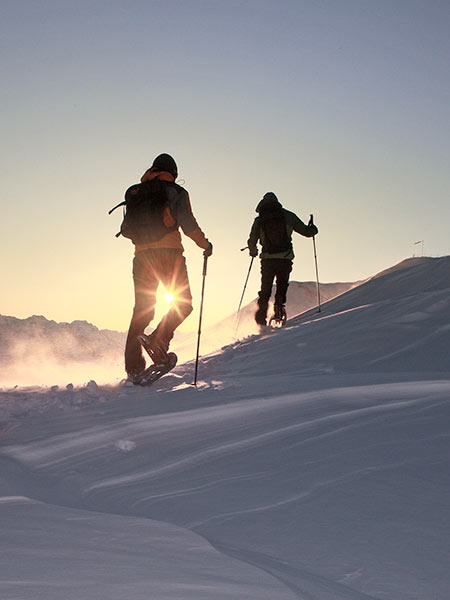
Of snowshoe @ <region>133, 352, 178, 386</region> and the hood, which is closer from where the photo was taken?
snowshoe @ <region>133, 352, 178, 386</region>

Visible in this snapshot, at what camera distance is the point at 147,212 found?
17.0ft

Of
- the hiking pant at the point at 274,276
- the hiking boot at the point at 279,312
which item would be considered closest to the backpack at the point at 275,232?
the hiking pant at the point at 274,276

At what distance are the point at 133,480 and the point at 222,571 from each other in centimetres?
101

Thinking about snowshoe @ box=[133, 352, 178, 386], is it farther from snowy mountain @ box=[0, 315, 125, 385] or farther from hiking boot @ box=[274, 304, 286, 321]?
hiking boot @ box=[274, 304, 286, 321]

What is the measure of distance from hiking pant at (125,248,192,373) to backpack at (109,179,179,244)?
17cm

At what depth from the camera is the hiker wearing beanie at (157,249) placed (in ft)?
17.0

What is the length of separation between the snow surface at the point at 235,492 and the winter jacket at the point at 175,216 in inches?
63.4

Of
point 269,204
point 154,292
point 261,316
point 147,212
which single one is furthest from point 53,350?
point 147,212

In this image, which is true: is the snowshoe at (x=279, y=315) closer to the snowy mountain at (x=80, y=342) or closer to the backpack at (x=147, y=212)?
the snowy mountain at (x=80, y=342)

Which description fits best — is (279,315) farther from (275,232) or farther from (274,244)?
(275,232)

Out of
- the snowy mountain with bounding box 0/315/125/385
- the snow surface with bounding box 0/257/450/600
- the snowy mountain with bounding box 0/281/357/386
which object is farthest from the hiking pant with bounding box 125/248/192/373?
the snowy mountain with bounding box 0/315/125/385

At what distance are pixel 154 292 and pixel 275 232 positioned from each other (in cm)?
376

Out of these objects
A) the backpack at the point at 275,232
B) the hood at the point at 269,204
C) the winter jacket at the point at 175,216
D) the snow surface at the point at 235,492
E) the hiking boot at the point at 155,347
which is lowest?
the snow surface at the point at 235,492

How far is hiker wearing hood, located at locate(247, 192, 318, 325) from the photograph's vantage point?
28.9 ft
